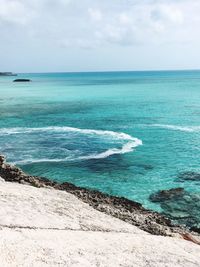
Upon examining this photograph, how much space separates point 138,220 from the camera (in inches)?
1157

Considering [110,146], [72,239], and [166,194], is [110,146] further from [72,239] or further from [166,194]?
[72,239]

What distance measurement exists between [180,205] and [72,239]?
14983 mm

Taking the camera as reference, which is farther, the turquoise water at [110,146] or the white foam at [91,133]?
the white foam at [91,133]

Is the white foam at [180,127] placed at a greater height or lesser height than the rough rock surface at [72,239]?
greater

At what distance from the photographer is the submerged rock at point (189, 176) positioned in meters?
40.9

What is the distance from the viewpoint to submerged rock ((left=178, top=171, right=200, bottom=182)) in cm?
4091

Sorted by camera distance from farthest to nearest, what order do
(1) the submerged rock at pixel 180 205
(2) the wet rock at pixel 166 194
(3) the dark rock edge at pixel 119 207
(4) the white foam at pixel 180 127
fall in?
(4) the white foam at pixel 180 127 < (2) the wet rock at pixel 166 194 < (1) the submerged rock at pixel 180 205 < (3) the dark rock edge at pixel 119 207

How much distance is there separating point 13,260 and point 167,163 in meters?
30.4

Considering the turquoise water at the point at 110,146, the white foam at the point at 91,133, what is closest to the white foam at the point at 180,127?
the turquoise water at the point at 110,146

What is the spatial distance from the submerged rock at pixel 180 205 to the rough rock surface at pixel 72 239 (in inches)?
249

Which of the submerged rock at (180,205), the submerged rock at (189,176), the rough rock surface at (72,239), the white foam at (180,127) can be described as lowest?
the submerged rock at (180,205)

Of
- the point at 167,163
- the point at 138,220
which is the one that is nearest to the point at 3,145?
the point at 167,163

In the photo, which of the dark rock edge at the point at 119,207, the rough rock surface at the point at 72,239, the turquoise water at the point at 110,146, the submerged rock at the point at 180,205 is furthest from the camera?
the turquoise water at the point at 110,146

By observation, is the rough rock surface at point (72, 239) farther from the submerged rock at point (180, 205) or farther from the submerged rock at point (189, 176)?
the submerged rock at point (189, 176)
